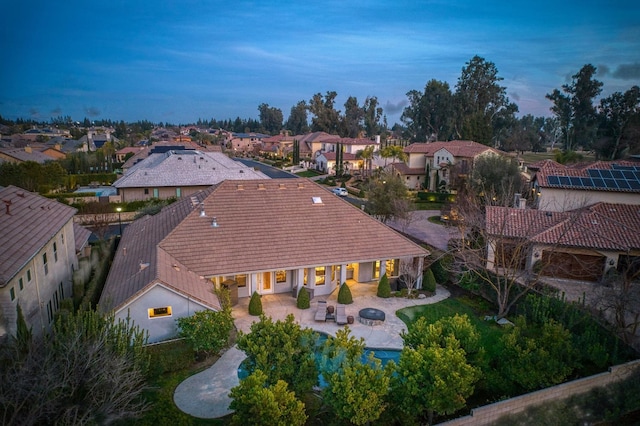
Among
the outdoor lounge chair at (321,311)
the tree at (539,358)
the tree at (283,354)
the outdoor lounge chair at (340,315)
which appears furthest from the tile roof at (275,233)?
the tree at (539,358)

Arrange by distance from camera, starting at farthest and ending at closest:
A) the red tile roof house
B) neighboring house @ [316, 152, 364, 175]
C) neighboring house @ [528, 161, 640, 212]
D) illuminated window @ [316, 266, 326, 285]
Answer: neighboring house @ [316, 152, 364, 175] → neighboring house @ [528, 161, 640, 212] → illuminated window @ [316, 266, 326, 285] → the red tile roof house

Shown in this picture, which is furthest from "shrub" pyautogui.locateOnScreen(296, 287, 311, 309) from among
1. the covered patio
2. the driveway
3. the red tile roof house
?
the driveway

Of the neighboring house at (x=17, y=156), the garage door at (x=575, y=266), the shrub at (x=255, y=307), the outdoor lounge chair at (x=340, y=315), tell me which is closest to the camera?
the outdoor lounge chair at (x=340, y=315)

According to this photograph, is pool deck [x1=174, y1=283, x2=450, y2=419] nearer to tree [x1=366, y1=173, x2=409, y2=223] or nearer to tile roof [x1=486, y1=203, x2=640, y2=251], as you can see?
tile roof [x1=486, y1=203, x2=640, y2=251]

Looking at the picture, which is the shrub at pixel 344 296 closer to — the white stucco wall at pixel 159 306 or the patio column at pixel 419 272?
the patio column at pixel 419 272

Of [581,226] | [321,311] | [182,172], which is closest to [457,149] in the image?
[581,226]

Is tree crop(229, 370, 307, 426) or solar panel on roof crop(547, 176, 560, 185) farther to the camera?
solar panel on roof crop(547, 176, 560, 185)
